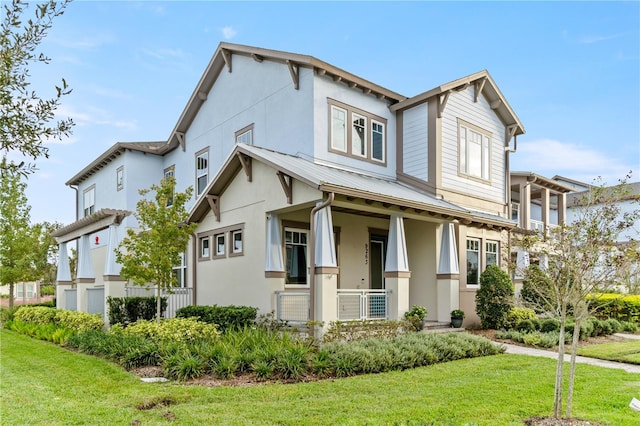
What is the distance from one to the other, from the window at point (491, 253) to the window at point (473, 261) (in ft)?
1.57

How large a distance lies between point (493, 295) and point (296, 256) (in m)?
6.26

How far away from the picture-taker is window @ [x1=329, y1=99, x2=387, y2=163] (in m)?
16.1

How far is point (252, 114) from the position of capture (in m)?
18.5

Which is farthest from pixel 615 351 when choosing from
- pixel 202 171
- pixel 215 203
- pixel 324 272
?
pixel 202 171

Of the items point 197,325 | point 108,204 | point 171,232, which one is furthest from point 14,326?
point 197,325

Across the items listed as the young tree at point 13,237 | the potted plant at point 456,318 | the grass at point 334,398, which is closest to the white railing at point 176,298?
the grass at point 334,398

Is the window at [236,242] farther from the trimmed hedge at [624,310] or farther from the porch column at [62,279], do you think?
the trimmed hedge at [624,310]

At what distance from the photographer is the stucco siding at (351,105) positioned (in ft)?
51.2

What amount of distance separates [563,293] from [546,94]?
12.3 meters

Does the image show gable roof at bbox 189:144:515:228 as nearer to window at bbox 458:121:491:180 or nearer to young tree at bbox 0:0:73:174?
window at bbox 458:121:491:180

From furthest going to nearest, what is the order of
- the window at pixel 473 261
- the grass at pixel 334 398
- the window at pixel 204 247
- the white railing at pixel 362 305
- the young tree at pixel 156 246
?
the window at pixel 473 261 → the window at pixel 204 247 → the young tree at pixel 156 246 → the white railing at pixel 362 305 → the grass at pixel 334 398

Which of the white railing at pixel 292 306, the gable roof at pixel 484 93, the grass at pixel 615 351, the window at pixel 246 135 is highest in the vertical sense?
the gable roof at pixel 484 93

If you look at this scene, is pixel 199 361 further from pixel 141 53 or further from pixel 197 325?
pixel 141 53

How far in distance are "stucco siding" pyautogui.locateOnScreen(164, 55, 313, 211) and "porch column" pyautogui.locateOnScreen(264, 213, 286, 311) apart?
3.06m
